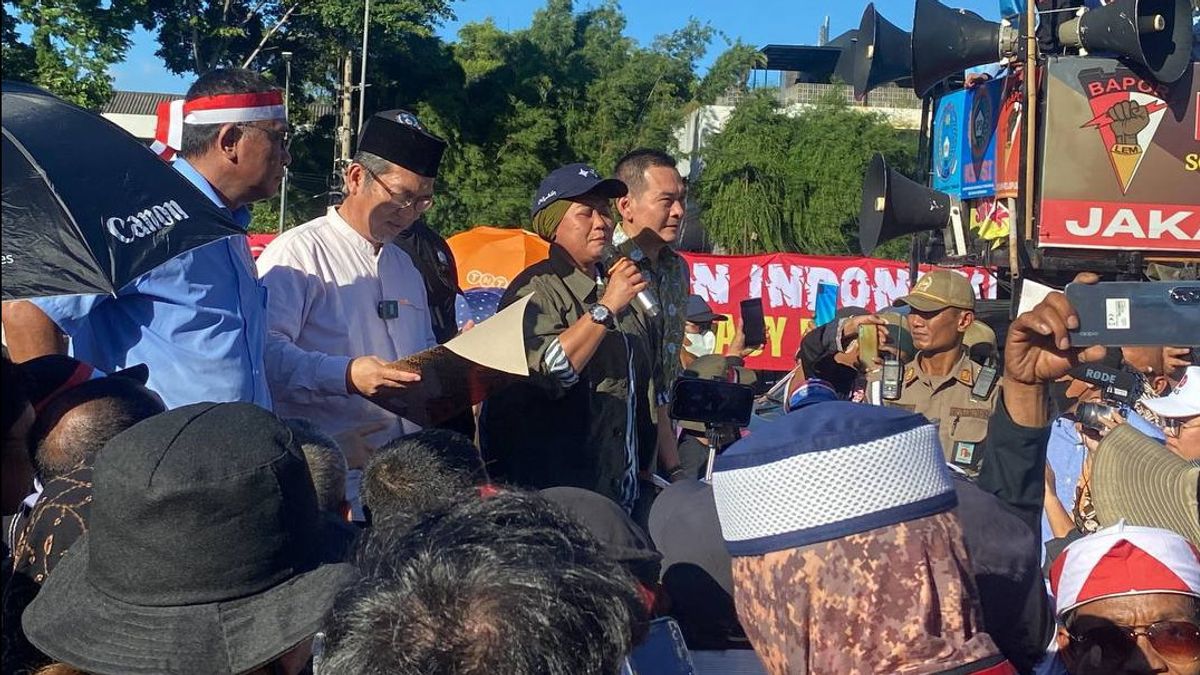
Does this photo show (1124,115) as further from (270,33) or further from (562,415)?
(270,33)

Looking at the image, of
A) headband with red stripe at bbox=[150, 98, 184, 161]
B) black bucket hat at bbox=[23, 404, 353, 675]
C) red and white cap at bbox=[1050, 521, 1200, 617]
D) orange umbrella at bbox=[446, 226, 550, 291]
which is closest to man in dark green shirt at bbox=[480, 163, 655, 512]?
headband with red stripe at bbox=[150, 98, 184, 161]

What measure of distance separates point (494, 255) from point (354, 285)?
9.59 meters

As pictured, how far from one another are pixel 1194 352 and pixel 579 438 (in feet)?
7.27

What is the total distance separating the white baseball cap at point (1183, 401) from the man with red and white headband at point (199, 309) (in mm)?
2755

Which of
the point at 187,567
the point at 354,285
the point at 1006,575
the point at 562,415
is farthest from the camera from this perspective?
the point at 562,415

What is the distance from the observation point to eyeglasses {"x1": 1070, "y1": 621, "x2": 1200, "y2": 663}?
7.53 ft

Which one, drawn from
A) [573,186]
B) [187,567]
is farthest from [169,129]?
[187,567]

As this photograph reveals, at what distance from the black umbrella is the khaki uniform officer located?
10.7 feet

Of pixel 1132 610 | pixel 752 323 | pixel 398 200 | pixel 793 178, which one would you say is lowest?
pixel 1132 610

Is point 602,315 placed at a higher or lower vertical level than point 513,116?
lower

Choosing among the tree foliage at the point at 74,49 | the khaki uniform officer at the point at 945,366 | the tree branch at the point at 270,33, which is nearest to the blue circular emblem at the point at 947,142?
the khaki uniform officer at the point at 945,366

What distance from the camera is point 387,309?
12.2ft

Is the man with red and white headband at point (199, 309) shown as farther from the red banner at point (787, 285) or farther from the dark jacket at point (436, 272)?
the red banner at point (787, 285)

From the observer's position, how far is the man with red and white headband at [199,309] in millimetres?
3076
